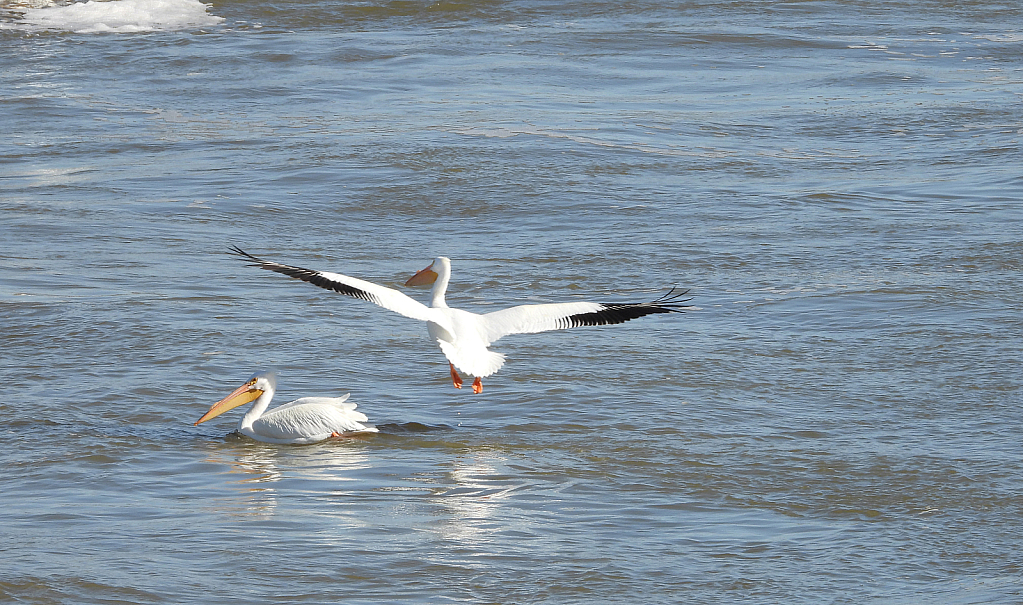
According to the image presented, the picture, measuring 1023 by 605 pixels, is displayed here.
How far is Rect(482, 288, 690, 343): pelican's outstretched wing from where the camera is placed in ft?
22.5

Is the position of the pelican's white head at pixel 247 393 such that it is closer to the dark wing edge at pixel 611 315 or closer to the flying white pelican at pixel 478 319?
the flying white pelican at pixel 478 319

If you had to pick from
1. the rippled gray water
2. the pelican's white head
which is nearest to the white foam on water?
the rippled gray water

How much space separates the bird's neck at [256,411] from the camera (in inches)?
264

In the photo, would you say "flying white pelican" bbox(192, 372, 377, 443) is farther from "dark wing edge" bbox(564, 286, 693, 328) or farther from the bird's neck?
"dark wing edge" bbox(564, 286, 693, 328)

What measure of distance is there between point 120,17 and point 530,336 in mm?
11941

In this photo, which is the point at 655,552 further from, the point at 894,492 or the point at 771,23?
the point at 771,23

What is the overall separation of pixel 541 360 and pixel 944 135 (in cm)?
649

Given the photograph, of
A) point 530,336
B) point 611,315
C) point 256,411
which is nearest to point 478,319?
point 611,315

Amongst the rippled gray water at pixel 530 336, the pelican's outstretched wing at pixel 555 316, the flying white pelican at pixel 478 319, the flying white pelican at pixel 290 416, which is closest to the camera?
the rippled gray water at pixel 530 336

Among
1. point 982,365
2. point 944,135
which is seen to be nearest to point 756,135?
point 944,135

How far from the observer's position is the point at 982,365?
24.1ft

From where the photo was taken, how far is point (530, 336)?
27.0 ft

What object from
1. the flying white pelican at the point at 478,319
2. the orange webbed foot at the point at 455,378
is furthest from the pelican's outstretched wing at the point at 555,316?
the orange webbed foot at the point at 455,378

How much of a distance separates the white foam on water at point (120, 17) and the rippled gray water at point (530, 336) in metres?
1.60
